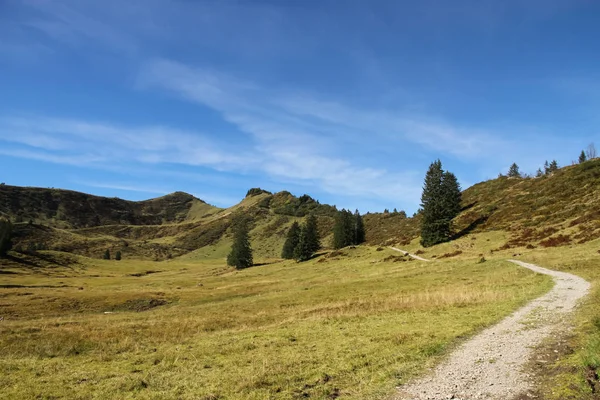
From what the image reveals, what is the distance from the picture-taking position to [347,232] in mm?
145500

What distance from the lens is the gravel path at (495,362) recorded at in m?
10.1

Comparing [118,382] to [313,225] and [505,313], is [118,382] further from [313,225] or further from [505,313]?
[313,225]

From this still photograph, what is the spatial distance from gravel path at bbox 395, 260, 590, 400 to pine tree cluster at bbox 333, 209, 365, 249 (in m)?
124

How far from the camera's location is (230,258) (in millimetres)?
147000

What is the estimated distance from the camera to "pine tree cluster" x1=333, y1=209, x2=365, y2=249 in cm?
14450

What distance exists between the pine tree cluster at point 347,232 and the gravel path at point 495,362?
124 metres

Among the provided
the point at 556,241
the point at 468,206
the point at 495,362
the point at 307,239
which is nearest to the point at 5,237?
the point at 307,239

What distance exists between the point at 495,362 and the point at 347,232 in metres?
134

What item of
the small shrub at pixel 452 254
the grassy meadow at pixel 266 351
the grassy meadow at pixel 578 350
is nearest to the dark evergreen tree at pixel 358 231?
the small shrub at pixel 452 254

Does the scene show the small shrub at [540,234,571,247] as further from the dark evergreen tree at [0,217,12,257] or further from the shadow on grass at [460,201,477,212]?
the dark evergreen tree at [0,217,12,257]

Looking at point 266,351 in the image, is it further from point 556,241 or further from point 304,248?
point 304,248

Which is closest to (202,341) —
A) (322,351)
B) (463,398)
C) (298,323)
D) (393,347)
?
(298,323)

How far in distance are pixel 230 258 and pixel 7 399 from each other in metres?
137

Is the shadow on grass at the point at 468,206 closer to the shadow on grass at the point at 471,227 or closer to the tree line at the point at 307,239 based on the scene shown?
the shadow on grass at the point at 471,227
